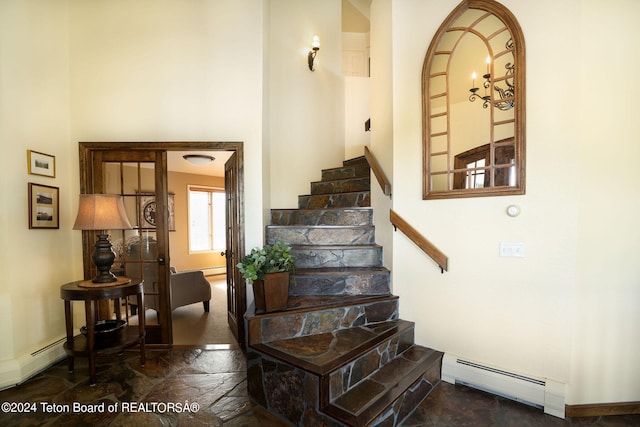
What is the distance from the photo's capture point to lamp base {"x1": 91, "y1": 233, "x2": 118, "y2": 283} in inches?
102

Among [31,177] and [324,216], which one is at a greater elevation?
[31,177]

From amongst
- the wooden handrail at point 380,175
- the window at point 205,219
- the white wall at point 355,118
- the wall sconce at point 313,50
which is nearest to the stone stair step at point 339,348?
the wooden handrail at point 380,175

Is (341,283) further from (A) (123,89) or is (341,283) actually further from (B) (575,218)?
(A) (123,89)

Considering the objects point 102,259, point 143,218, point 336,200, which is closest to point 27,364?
point 102,259

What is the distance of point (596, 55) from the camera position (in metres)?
1.96

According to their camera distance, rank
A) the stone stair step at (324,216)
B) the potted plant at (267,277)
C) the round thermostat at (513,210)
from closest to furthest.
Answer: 1. the round thermostat at (513,210)
2. the potted plant at (267,277)
3. the stone stair step at (324,216)

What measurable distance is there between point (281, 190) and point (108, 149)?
206cm

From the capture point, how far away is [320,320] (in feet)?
7.73

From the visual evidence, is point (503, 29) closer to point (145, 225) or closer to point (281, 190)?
point (281, 190)

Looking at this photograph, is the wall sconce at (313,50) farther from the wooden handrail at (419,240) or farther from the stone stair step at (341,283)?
the stone stair step at (341,283)

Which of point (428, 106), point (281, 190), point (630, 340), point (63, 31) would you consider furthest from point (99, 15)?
point (630, 340)

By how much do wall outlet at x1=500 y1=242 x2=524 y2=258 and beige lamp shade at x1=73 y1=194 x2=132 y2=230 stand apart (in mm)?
3183

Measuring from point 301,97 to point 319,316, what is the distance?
3.22 metres

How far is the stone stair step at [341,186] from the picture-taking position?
375cm
